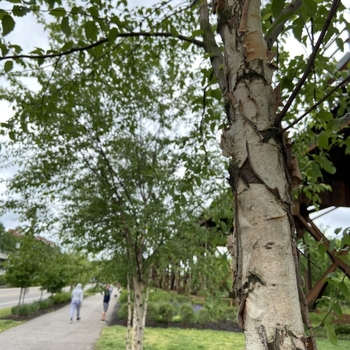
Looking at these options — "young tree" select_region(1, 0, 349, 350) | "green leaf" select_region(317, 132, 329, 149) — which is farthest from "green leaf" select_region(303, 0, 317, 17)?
"green leaf" select_region(317, 132, 329, 149)

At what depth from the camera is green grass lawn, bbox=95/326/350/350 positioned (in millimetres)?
8422

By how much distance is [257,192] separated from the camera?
104cm

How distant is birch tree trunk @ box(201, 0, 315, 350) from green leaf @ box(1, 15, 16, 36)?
0.92 metres

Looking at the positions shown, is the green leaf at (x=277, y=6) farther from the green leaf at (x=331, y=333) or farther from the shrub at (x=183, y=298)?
the shrub at (x=183, y=298)

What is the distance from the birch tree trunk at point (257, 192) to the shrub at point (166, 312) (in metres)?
12.8

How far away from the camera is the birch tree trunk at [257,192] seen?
893mm

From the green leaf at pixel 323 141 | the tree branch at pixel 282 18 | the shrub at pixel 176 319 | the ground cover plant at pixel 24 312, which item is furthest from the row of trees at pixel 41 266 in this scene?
the tree branch at pixel 282 18

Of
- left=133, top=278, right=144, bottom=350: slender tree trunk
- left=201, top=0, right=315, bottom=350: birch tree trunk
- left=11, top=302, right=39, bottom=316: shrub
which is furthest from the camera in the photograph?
left=11, top=302, right=39, bottom=316: shrub

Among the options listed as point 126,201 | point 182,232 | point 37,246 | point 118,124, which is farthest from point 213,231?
point 37,246

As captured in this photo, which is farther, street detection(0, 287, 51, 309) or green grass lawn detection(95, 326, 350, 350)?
street detection(0, 287, 51, 309)

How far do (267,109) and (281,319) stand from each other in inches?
26.1

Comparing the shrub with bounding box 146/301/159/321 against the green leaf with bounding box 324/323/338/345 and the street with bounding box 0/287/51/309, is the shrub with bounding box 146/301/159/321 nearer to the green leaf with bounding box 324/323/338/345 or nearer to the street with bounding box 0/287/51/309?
the street with bounding box 0/287/51/309

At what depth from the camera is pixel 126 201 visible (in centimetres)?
536

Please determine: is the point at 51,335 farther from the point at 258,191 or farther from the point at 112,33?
the point at 258,191
